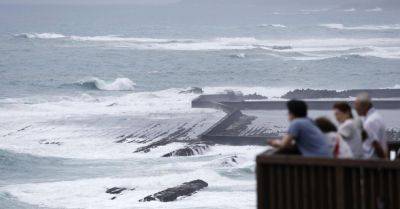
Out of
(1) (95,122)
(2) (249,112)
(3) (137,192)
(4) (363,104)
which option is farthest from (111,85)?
(4) (363,104)

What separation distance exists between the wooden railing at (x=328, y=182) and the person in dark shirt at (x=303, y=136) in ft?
0.45

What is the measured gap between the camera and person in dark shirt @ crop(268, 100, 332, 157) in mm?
9117

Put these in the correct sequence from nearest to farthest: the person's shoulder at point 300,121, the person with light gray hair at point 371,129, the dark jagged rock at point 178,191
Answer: the person's shoulder at point 300,121 → the person with light gray hair at point 371,129 → the dark jagged rock at point 178,191

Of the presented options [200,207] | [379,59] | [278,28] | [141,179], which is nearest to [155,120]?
[141,179]

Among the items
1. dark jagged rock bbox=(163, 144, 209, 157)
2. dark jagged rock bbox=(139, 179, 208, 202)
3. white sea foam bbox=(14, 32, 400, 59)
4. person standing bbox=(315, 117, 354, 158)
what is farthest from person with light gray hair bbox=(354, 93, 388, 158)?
white sea foam bbox=(14, 32, 400, 59)

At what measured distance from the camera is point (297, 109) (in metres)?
9.13

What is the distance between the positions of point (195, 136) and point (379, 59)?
47.1 m

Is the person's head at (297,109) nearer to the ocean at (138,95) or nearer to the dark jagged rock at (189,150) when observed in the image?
the ocean at (138,95)

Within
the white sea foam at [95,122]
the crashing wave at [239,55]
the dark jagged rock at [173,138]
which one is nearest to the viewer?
the dark jagged rock at [173,138]

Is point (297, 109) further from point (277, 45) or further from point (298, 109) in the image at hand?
point (277, 45)

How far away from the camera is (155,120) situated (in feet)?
Result: 133

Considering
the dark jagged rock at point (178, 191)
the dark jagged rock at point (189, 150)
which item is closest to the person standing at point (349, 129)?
the dark jagged rock at point (178, 191)

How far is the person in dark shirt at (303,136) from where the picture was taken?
9.12 meters

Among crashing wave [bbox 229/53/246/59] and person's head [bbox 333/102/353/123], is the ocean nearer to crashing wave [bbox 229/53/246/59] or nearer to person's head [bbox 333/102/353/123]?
crashing wave [bbox 229/53/246/59]
